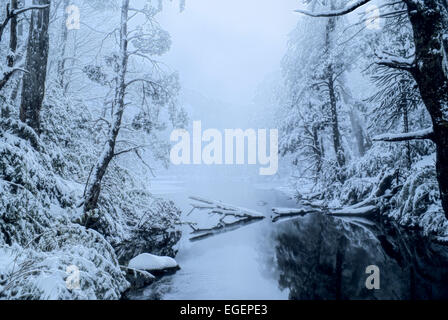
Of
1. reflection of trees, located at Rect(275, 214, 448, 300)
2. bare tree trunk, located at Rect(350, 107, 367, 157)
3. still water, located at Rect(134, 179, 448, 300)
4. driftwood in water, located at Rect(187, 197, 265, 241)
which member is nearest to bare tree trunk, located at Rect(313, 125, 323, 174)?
bare tree trunk, located at Rect(350, 107, 367, 157)

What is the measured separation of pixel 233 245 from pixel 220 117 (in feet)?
16.3

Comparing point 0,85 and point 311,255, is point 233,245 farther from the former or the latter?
point 0,85

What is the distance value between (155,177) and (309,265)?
455 cm

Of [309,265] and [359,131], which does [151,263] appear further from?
[359,131]

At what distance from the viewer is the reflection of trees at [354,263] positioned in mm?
4152

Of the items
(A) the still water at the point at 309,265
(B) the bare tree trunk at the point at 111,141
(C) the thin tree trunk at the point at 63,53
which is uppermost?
(C) the thin tree trunk at the point at 63,53

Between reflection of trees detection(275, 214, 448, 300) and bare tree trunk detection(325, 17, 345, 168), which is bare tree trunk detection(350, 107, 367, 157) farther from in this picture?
reflection of trees detection(275, 214, 448, 300)

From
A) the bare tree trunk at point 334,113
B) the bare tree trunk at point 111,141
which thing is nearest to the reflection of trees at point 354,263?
the bare tree trunk at point 111,141

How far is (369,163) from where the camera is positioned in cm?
1012

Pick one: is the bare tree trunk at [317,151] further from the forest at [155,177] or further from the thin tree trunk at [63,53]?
the thin tree trunk at [63,53]

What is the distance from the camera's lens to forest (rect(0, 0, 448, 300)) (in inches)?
127

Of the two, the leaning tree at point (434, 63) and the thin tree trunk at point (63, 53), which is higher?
the thin tree trunk at point (63, 53)

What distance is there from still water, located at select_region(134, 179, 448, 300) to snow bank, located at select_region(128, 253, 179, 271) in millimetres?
308
